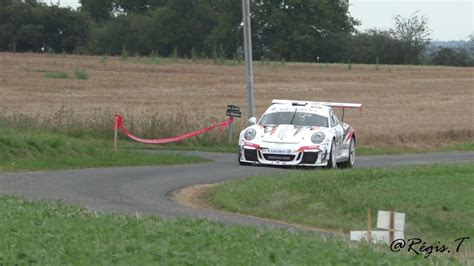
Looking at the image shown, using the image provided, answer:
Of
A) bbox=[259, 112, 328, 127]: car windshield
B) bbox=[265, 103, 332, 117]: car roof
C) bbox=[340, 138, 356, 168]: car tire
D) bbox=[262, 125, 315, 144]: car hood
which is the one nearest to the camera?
bbox=[262, 125, 315, 144]: car hood

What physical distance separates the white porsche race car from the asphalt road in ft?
1.20

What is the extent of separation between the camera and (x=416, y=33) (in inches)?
4090

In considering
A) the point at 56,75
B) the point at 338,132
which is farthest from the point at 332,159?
the point at 56,75

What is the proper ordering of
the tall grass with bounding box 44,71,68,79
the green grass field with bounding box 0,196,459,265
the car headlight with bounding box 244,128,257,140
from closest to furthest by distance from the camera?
the green grass field with bounding box 0,196,459,265 → the car headlight with bounding box 244,128,257,140 → the tall grass with bounding box 44,71,68,79

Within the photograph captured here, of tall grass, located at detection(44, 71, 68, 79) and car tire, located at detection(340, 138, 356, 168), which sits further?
tall grass, located at detection(44, 71, 68, 79)

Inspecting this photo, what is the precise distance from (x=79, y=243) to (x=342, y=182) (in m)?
10.1

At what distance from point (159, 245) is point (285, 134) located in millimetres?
14079

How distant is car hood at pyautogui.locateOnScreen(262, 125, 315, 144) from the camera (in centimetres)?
2423

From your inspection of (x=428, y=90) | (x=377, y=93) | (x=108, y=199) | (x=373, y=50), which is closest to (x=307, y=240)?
(x=108, y=199)

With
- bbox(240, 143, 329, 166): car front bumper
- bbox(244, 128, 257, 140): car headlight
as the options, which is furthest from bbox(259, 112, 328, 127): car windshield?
bbox(240, 143, 329, 166): car front bumper

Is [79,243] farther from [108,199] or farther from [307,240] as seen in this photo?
[108,199]

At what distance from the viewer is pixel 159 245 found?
10500 millimetres

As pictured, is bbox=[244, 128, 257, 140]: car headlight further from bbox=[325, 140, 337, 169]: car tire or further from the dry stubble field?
the dry stubble field

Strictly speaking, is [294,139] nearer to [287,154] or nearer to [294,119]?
[287,154]
